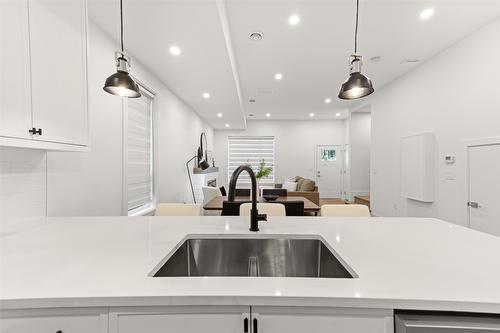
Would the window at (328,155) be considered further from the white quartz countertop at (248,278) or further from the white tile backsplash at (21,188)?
the white tile backsplash at (21,188)

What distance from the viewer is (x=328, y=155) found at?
8.33 metres

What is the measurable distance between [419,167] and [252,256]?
3.83 meters

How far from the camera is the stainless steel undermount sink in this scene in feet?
4.00

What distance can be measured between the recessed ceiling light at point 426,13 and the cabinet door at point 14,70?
3596 mm

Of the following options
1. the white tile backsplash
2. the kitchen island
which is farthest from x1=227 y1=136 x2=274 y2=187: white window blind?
the kitchen island

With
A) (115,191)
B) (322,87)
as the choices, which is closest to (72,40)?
(115,191)

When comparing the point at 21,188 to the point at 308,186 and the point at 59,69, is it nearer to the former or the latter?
the point at 59,69

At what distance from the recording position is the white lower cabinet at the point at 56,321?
65 centimetres

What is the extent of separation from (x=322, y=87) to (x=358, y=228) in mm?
4335

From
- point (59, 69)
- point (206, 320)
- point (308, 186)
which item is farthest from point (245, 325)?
point (308, 186)

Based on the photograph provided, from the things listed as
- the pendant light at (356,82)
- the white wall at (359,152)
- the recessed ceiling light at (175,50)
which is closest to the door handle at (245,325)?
the pendant light at (356,82)

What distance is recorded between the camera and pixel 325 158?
8320 millimetres

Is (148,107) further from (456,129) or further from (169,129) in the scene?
(456,129)

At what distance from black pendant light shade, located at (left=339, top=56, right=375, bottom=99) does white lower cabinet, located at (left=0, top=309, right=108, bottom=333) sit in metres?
1.88
